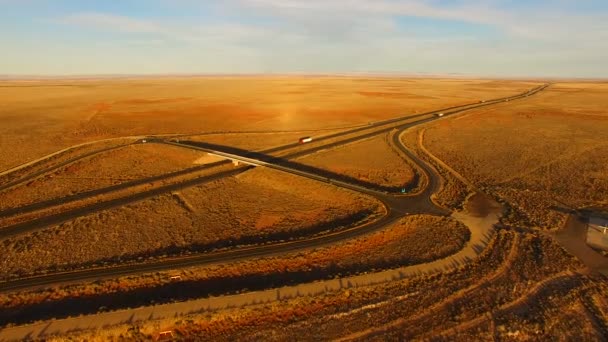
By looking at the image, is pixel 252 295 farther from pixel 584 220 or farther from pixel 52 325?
pixel 584 220

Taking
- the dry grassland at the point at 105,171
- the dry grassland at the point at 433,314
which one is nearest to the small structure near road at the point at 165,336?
the dry grassland at the point at 433,314

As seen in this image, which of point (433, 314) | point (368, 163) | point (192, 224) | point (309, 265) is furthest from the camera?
point (368, 163)

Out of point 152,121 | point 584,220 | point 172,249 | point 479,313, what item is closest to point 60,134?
point 152,121

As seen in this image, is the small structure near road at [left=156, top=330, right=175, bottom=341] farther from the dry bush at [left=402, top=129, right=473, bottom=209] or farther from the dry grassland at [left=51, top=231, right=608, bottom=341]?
the dry bush at [left=402, top=129, right=473, bottom=209]

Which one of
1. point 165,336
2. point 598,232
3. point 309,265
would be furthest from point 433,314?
point 598,232

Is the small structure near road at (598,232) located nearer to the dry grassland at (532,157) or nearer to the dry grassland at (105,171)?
the dry grassland at (532,157)

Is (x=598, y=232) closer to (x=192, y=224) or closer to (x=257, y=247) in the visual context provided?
(x=257, y=247)

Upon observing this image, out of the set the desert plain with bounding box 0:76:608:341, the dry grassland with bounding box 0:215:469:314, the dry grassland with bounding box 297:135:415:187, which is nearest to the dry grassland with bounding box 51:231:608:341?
the desert plain with bounding box 0:76:608:341
